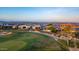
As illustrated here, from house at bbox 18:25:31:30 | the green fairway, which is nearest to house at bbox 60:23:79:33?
the green fairway

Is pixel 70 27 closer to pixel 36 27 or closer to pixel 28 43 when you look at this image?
pixel 36 27

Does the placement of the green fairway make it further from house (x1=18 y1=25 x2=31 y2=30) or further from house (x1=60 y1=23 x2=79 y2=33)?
house (x1=60 y1=23 x2=79 y2=33)

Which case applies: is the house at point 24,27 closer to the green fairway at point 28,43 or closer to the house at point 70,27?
the green fairway at point 28,43

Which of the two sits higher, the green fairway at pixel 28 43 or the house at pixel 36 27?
the house at pixel 36 27

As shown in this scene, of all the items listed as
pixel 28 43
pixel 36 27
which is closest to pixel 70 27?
pixel 36 27

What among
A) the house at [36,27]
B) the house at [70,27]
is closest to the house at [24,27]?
the house at [36,27]

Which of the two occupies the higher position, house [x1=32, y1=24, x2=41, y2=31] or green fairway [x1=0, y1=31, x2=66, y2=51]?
house [x1=32, y1=24, x2=41, y2=31]

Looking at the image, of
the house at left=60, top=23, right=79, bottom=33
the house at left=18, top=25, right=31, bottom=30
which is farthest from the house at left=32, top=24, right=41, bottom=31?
the house at left=60, top=23, right=79, bottom=33
